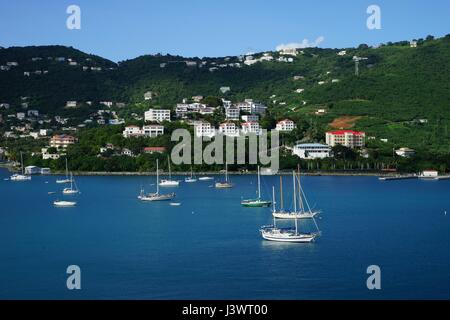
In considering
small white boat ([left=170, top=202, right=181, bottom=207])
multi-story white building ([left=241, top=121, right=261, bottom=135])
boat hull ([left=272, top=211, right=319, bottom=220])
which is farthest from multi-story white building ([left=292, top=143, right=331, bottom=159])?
boat hull ([left=272, top=211, right=319, bottom=220])

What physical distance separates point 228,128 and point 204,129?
1454 millimetres

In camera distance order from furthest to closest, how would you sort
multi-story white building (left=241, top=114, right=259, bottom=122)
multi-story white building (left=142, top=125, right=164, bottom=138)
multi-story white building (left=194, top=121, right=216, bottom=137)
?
multi-story white building (left=241, top=114, right=259, bottom=122) → multi-story white building (left=142, top=125, right=164, bottom=138) → multi-story white building (left=194, top=121, right=216, bottom=137)

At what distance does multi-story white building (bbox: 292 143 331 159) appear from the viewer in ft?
138

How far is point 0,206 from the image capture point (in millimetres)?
25000

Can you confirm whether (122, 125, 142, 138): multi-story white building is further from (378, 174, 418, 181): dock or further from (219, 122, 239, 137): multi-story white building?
(378, 174, 418, 181): dock

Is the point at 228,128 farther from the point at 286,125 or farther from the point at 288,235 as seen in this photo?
the point at 288,235

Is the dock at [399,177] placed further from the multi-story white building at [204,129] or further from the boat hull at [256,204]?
the boat hull at [256,204]

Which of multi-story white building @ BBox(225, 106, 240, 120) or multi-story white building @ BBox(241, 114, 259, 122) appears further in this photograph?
multi-story white building @ BBox(225, 106, 240, 120)

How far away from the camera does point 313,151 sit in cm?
4225

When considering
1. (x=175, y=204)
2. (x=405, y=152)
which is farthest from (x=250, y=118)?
(x=175, y=204)

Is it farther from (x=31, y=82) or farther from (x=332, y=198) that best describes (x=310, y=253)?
(x=31, y=82)

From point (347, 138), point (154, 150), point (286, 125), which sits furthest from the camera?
point (286, 125)

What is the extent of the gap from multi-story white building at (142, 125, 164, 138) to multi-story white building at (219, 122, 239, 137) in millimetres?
3382

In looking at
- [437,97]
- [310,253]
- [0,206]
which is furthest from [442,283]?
[437,97]
